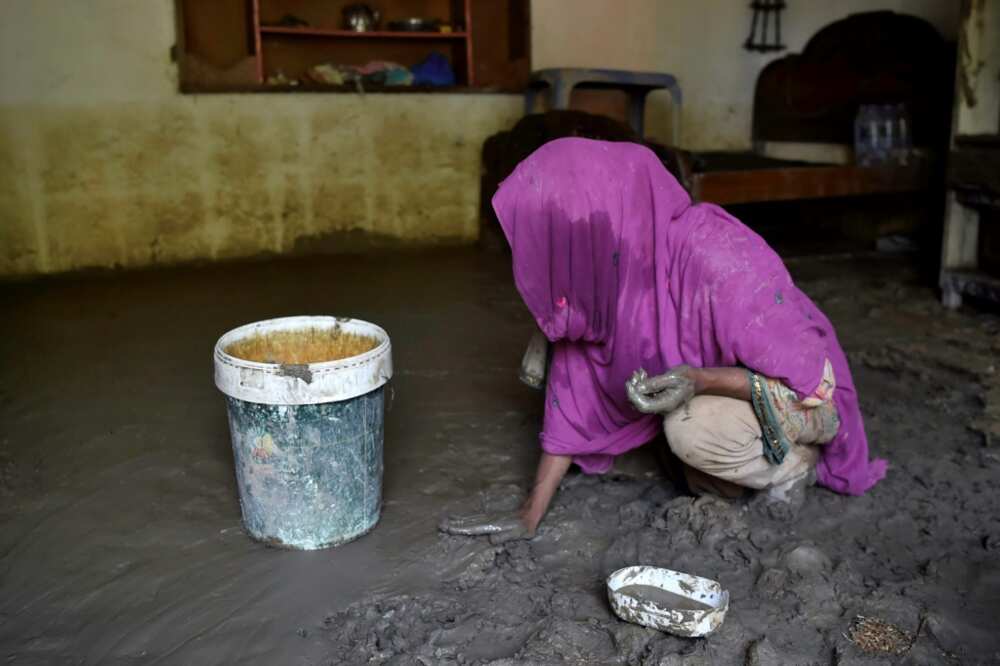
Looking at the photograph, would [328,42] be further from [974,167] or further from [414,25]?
[974,167]

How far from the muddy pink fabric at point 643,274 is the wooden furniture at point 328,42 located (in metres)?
3.72

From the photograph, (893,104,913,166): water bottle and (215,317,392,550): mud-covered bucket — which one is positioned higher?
(893,104,913,166): water bottle

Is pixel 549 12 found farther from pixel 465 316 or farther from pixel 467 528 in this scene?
pixel 467 528

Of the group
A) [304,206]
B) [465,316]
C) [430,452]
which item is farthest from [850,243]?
[430,452]

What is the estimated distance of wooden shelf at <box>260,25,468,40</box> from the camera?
17.5 ft

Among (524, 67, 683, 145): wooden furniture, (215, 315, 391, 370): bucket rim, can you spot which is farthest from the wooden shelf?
(215, 315, 391, 370): bucket rim

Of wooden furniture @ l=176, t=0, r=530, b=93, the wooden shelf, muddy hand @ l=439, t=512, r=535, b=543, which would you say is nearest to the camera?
muddy hand @ l=439, t=512, r=535, b=543

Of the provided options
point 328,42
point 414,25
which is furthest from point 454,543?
point 328,42

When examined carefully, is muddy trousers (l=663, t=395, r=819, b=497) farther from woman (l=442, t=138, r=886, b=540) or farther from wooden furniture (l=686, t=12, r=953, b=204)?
wooden furniture (l=686, t=12, r=953, b=204)

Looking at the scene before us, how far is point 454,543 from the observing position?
76.5 inches

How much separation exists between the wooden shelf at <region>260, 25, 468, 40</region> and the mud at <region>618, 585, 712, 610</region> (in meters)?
4.53

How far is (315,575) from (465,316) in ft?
7.00

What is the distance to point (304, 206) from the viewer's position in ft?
17.1

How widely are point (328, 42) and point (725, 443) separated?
Answer: 189 inches
